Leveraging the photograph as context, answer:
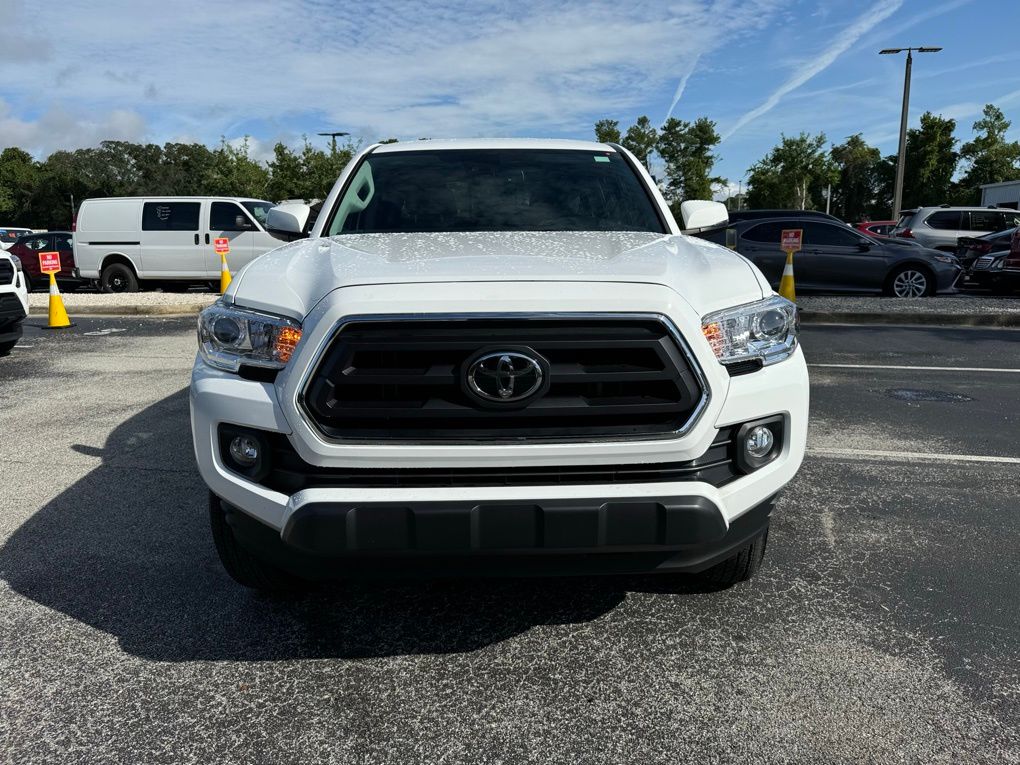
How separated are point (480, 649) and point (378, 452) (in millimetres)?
Result: 885

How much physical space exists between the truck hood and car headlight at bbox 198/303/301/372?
0.13ft

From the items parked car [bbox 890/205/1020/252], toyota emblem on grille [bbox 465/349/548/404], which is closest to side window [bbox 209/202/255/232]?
toyota emblem on grille [bbox 465/349/548/404]

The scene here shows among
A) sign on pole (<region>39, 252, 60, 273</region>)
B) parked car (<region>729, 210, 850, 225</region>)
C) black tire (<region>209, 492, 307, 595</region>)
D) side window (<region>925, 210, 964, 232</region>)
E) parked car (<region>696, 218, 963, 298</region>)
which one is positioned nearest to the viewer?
black tire (<region>209, 492, 307, 595</region>)

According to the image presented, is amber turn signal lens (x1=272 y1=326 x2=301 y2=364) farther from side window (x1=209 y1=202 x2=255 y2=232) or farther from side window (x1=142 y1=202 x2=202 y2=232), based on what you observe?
side window (x1=142 y1=202 x2=202 y2=232)

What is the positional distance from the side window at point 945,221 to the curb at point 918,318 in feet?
29.7

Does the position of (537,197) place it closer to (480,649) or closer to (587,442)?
(587,442)

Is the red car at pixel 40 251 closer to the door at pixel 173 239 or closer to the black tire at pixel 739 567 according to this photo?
the door at pixel 173 239

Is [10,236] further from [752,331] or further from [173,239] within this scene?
[752,331]

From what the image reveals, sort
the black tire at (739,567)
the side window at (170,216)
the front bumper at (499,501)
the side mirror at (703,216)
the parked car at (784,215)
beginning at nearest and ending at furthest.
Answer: the front bumper at (499,501) < the black tire at (739,567) < the side mirror at (703,216) < the parked car at (784,215) < the side window at (170,216)

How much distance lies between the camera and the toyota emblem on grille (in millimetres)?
→ 2221

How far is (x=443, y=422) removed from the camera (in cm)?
226

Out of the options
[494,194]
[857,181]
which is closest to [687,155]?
[857,181]

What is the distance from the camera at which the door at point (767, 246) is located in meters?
13.4

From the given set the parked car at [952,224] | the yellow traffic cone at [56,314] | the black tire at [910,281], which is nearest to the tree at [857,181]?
the parked car at [952,224]
